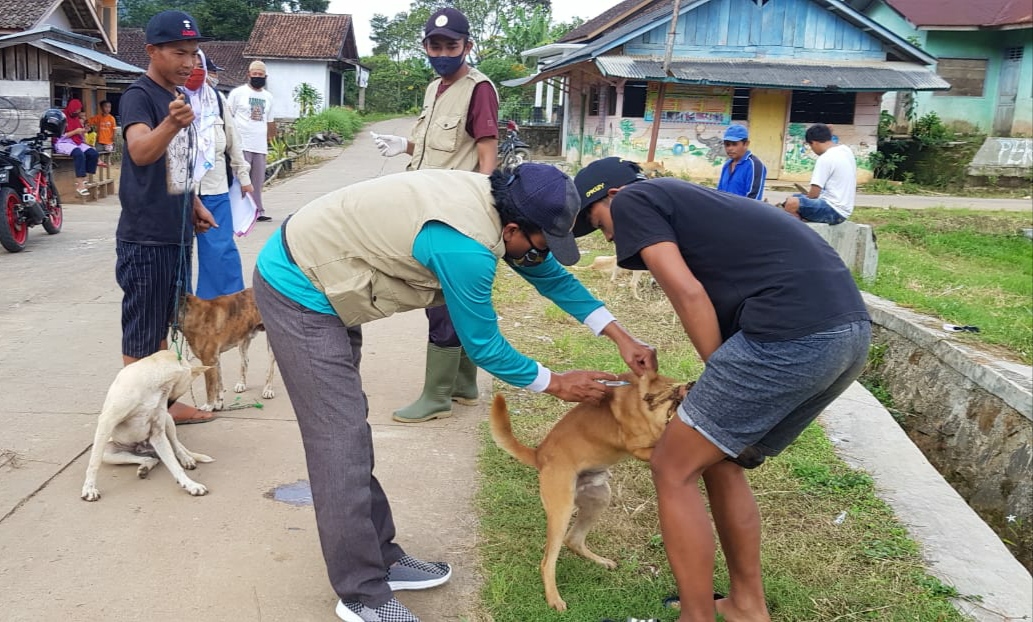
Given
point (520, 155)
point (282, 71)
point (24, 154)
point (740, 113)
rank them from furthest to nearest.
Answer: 1. point (282, 71)
2. point (740, 113)
3. point (520, 155)
4. point (24, 154)

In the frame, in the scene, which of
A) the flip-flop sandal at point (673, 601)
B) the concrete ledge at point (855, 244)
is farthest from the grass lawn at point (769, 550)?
the concrete ledge at point (855, 244)

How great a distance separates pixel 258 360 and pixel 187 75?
2532mm

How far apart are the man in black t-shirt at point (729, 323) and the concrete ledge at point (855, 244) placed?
7.02 metres

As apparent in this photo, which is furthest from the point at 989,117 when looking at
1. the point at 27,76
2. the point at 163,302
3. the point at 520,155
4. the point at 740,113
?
the point at 163,302

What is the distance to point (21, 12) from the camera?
18609 mm

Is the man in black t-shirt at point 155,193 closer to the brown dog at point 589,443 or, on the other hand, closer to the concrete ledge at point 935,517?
the brown dog at point 589,443

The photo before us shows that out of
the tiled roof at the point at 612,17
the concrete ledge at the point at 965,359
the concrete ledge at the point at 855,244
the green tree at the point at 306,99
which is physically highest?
the tiled roof at the point at 612,17

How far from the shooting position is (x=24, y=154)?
33.6 ft

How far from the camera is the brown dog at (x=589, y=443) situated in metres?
3.15

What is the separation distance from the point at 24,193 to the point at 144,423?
288 inches

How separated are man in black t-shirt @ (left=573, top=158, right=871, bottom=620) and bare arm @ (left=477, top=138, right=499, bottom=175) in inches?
85.4

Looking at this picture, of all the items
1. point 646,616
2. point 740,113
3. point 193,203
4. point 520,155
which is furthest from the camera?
point 740,113

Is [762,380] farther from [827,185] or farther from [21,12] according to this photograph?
[21,12]

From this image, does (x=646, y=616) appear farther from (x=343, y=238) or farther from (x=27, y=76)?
(x=27, y=76)
